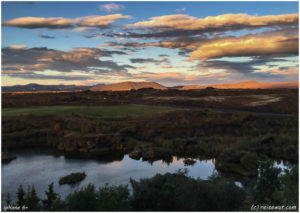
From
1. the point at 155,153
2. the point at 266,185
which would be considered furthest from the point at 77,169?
the point at 266,185

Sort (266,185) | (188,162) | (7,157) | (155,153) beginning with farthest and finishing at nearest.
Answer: (155,153) → (7,157) → (188,162) → (266,185)

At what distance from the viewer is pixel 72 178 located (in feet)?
73.7

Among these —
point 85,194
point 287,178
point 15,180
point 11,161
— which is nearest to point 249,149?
point 287,178

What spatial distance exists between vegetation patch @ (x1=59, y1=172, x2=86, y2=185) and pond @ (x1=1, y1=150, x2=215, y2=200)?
43cm

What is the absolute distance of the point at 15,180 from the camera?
2259 centimetres

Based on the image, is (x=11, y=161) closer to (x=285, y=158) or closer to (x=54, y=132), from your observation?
(x=54, y=132)

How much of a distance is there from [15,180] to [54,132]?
14.7 meters

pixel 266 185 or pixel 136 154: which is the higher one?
pixel 266 185

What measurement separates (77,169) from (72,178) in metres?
3.46

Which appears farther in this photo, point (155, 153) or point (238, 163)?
point (155, 153)

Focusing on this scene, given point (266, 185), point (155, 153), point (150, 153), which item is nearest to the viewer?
point (266, 185)

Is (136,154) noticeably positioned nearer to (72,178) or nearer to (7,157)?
(72,178)

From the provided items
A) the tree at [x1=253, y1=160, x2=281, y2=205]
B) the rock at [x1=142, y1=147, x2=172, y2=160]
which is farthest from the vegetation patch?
the tree at [x1=253, y1=160, x2=281, y2=205]

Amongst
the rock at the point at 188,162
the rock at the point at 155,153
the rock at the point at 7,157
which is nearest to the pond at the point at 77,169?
the rock at the point at 188,162
